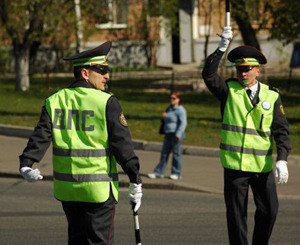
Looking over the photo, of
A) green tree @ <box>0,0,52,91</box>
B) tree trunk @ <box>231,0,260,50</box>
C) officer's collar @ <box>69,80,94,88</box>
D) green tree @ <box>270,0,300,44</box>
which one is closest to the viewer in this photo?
officer's collar @ <box>69,80,94,88</box>

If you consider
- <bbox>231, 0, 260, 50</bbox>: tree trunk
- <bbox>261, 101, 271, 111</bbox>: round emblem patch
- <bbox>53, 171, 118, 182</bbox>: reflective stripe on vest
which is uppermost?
<bbox>261, 101, 271, 111</bbox>: round emblem patch

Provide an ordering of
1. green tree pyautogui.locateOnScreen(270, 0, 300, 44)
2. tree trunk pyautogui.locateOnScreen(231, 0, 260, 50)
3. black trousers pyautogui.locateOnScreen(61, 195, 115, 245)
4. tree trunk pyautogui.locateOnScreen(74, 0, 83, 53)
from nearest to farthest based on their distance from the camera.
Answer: black trousers pyautogui.locateOnScreen(61, 195, 115, 245)
green tree pyautogui.locateOnScreen(270, 0, 300, 44)
tree trunk pyautogui.locateOnScreen(231, 0, 260, 50)
tree trunk pyautogui.locateOnScreen(74, 0, 83, 53)

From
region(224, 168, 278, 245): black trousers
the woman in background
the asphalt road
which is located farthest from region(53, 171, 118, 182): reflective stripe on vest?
the woman in background

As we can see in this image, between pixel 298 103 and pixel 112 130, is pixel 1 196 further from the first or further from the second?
pixel 298 103

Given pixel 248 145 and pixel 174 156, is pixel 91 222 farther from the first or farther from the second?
pixel 174 156

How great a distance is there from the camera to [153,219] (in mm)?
11531

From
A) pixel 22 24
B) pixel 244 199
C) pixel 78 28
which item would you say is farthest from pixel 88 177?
pixel 78 28

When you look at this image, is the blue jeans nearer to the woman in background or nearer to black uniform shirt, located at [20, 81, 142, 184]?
the woman in background

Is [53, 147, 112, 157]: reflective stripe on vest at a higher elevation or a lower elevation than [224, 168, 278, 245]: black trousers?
higher

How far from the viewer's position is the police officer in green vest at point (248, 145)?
834cm

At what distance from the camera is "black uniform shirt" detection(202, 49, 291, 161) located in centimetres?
838

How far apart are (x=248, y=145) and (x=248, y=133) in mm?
104

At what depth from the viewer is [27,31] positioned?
29.8 metres

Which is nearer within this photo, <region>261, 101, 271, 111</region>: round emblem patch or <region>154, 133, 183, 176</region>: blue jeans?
<region>261, 101, 271, 111</region>: round emblem patch
